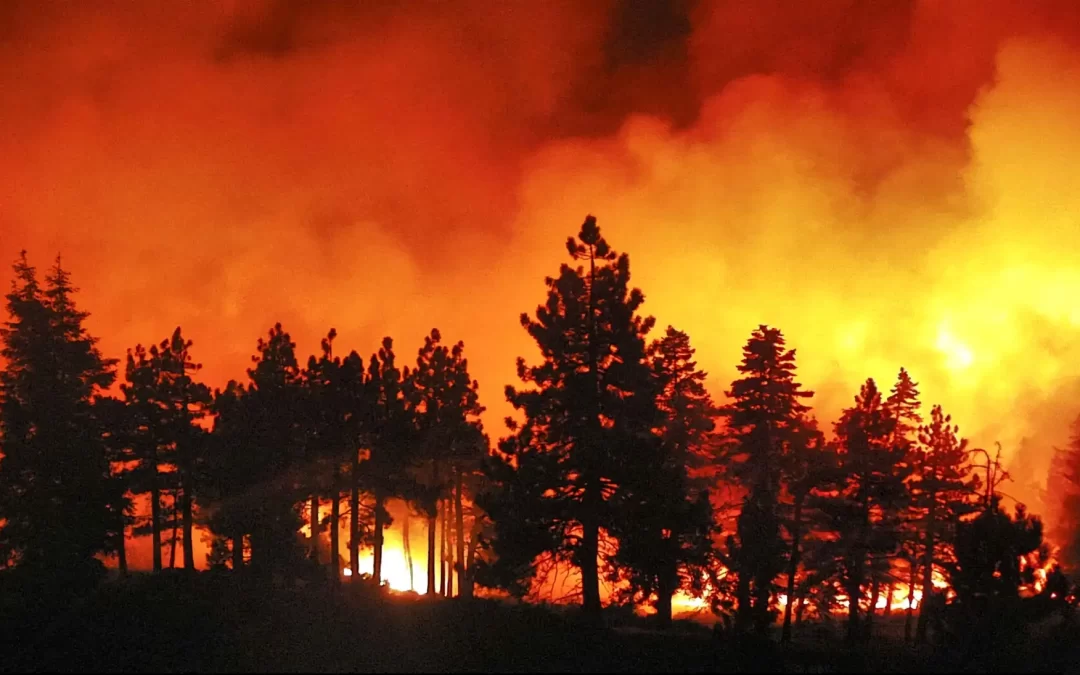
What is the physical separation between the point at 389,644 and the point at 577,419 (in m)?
10.5

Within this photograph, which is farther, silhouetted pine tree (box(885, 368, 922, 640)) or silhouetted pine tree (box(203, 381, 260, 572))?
silhouetted pine tree (box(203, 381, 260, 572))

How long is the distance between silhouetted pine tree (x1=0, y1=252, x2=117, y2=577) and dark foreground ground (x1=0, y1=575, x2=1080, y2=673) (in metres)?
2.82

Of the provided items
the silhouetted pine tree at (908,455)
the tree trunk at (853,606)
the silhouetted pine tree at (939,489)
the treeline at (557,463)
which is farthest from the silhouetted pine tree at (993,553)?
the silhouetted pine tree at (939,489)

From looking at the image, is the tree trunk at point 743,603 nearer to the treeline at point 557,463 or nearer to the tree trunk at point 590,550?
the treeline at point 557,463

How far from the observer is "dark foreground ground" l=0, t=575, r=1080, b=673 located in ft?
81.0

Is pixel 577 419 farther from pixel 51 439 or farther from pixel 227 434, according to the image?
pixel 51 439

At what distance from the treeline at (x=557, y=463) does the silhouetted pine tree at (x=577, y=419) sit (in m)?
0.08

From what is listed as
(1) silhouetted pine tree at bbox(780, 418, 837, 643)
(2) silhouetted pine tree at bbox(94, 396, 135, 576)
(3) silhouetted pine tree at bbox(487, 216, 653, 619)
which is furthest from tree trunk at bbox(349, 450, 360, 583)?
(1) silhouetted pine tree at bbox(780, 418, 837, 643)

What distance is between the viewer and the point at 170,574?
3975 cm

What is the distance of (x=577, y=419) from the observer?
28.3 m

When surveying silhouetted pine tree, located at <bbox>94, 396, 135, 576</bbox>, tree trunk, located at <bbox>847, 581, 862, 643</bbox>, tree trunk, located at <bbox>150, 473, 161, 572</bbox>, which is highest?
silhouetted pine tree, located at <bbox>94, 396, 135, 576</bbox>

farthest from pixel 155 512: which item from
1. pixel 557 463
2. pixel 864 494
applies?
pixel 864 494

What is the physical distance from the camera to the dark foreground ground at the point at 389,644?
2469 cm

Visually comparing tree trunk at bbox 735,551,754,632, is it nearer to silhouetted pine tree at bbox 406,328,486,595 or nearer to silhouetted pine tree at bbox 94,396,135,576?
silhouetted pine tree at bbox 406,328,486,595
